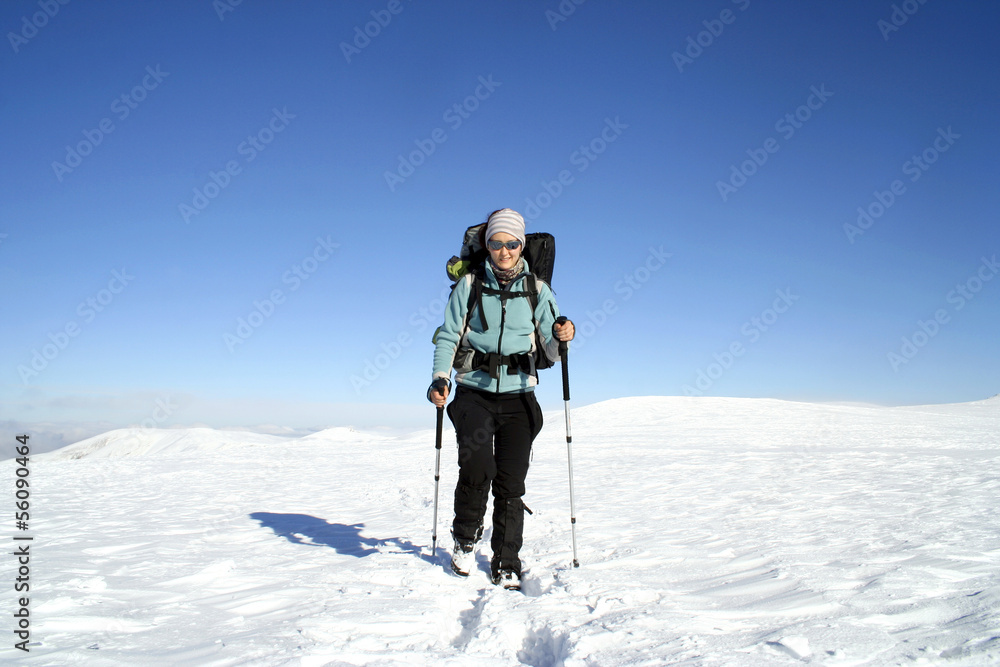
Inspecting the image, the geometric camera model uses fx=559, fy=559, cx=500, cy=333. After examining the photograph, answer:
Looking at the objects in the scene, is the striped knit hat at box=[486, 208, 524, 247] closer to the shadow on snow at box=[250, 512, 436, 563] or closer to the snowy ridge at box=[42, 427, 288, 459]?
the shadow on snow at box=[250, 512, 436, 563]

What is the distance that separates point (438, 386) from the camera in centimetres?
377

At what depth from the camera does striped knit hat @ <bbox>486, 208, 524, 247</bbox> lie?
392 centimetres

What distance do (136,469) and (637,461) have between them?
962 cm

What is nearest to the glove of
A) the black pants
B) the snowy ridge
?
the black pants

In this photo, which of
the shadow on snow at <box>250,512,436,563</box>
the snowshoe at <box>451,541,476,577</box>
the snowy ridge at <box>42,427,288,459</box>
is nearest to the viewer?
the snowshoe at <box>451,541,476,577</box>

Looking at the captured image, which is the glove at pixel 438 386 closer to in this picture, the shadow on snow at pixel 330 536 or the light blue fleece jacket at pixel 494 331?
the light blue fleece jacket at pixel 494 331

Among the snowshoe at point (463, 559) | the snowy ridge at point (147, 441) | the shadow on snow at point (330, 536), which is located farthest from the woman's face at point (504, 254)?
the snowy ridge at point (147, 441)

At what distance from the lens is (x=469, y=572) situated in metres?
3.72

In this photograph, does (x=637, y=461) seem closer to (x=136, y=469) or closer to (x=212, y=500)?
(x=212, y=500)

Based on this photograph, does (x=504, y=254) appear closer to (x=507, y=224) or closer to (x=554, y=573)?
(x=507, y=224)

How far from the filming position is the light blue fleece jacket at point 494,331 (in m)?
3.89

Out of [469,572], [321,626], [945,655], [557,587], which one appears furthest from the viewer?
[469,572]

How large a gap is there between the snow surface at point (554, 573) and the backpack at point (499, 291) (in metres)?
1.40

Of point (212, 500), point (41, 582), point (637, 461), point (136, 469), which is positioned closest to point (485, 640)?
point (41, 582)
